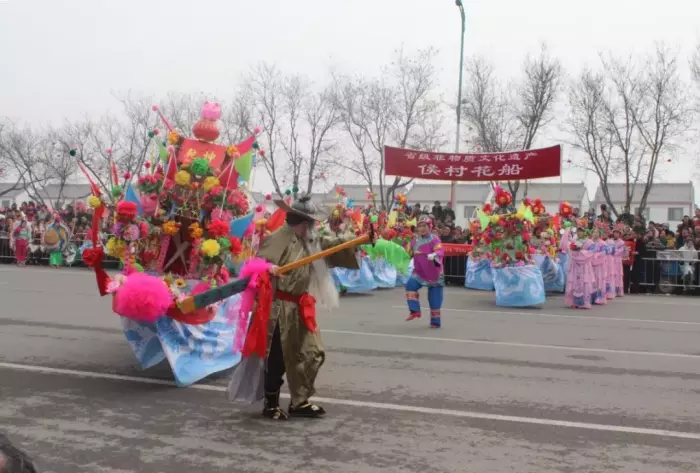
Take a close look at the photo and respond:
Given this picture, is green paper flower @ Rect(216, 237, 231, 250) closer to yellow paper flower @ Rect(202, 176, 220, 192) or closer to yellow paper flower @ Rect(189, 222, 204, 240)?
yellow paper flower @ Rect(189, 222, 204, 240)

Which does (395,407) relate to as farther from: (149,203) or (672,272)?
(672,272)

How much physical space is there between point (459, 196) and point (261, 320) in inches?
2324

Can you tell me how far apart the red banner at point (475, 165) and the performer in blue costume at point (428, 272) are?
771cm

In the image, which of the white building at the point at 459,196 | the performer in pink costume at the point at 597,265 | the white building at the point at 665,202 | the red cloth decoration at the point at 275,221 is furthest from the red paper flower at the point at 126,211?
the white building at the point at 665,202

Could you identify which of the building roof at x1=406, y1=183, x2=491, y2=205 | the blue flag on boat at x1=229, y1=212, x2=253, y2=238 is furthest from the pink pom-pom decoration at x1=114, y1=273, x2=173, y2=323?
the building roof at x1=406, y1=183, x2=491, y2=205

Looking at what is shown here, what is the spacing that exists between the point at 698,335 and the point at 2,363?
363 inches

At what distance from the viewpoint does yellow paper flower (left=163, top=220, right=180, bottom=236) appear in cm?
743

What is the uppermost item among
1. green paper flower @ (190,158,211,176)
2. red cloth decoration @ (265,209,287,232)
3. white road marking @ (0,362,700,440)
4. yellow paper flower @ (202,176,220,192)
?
green paper flower @ (190,158,211,176)

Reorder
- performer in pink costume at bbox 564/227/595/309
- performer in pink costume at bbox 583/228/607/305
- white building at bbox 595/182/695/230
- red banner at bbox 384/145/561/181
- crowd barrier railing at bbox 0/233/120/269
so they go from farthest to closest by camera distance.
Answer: white building at bbox 595/182/695/230, crowd barrier railing at bbox 0/233/120/269, red banner at bbox 384/145/561/181, performer in pink costume at bbox 583/228/607/305, performer in pink costume at bbox 564/227/595/309

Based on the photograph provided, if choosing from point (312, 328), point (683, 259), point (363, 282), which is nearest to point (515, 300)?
point (363, 282)

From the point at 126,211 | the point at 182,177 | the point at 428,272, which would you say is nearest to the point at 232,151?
the point at 182,177

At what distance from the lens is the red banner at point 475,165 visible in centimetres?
1853

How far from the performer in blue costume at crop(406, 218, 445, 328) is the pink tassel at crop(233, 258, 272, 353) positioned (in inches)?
215

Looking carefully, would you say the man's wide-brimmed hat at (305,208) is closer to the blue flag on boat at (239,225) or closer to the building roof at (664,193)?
the blue flag on boat at (239,225)
